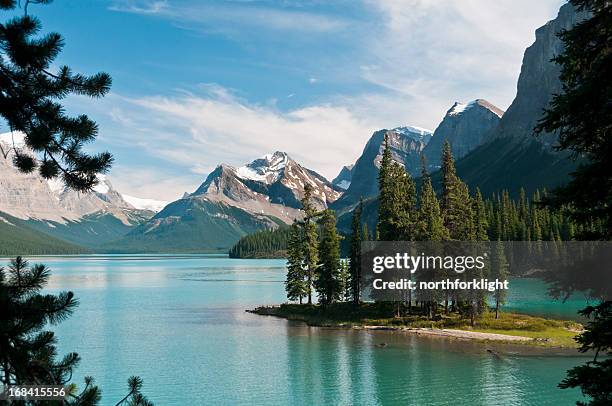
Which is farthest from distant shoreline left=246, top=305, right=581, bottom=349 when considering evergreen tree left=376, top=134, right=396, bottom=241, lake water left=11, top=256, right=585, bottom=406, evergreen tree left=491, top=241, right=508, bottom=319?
evergreen tree left=376, top=134, right=396, bottom=241

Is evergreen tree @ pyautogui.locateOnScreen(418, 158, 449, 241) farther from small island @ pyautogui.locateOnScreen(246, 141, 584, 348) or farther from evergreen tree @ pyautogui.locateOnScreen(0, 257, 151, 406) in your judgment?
evergreen tree @ pyautogui.locateOnScreen(0, 257, 151, 406)

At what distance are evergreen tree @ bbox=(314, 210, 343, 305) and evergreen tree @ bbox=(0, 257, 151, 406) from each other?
7899 centimetres

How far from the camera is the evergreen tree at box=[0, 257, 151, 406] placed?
8.46 meters

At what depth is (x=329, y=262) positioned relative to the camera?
88938 mm

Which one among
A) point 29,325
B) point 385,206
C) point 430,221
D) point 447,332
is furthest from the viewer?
point 385,206

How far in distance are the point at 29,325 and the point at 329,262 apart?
267 ft

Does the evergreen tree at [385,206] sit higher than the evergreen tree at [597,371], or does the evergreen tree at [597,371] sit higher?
the evergreen tree at [385,206]

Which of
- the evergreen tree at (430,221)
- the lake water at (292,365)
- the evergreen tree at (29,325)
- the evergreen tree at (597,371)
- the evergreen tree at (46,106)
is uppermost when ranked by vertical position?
the evergreen tree at (430,221)

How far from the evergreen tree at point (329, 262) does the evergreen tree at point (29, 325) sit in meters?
79.0

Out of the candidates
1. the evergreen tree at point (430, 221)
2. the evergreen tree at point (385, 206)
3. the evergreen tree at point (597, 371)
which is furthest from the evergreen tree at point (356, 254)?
the evergreen tree at point (597, 371)

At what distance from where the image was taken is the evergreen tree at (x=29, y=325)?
8.46m

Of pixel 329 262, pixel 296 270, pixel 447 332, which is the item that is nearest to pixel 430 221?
pixel 447 332

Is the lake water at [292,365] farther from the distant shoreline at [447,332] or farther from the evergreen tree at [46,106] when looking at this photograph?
the evergreen tree at [46,106]

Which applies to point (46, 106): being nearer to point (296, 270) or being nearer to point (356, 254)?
point (356, 254)
